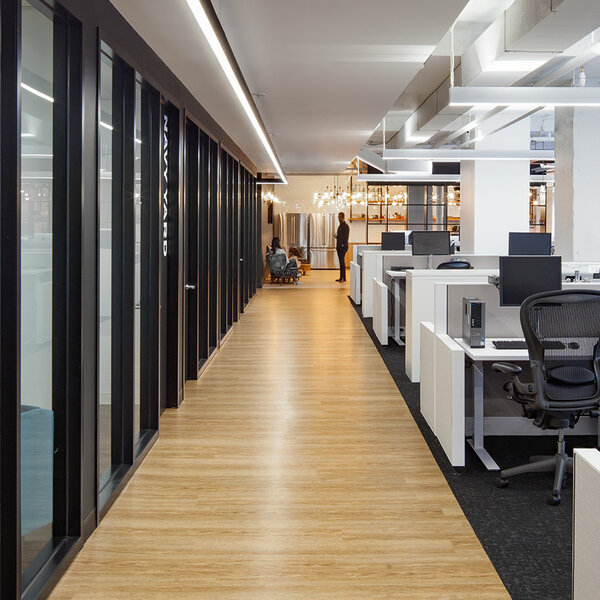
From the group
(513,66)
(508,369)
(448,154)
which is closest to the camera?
(508,369)

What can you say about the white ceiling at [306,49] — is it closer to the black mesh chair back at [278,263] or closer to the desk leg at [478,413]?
the desk leg at [478,413]

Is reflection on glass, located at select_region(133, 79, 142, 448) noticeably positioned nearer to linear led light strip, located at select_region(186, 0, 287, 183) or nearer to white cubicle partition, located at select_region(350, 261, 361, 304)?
linear led light strip, located at select_region(186, 0, 287, 183)

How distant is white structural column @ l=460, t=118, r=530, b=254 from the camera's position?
38.2 ft

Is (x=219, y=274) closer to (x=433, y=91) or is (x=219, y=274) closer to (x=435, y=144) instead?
(x=433, y=91)

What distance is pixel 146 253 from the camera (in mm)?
4535

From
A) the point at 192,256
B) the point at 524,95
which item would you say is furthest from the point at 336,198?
the point at 524,95

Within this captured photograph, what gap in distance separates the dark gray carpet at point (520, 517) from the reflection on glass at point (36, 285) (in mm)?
1883

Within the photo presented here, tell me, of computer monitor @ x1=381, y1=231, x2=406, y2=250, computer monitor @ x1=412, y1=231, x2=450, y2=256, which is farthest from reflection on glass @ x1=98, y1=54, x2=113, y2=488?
computer monitor @ x1=381, y1=231, x2=406, y2=250

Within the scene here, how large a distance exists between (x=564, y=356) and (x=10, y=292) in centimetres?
264

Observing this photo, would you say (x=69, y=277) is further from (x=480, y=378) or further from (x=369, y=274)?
(x=369, y=274)

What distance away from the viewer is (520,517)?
3334 millimetres

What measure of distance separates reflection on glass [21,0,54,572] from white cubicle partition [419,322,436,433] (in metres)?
2.58

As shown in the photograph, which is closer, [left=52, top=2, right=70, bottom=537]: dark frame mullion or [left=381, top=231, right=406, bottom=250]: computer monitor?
[left=52, top=2, right=70, bottom=537]: dark frame mullion

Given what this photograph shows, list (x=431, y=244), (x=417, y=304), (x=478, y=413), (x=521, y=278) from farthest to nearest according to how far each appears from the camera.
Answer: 1. (x=431, y=244)
2. (x=417, y=304)
3. (x=521, y=278)
4. (x=478, y=413)
